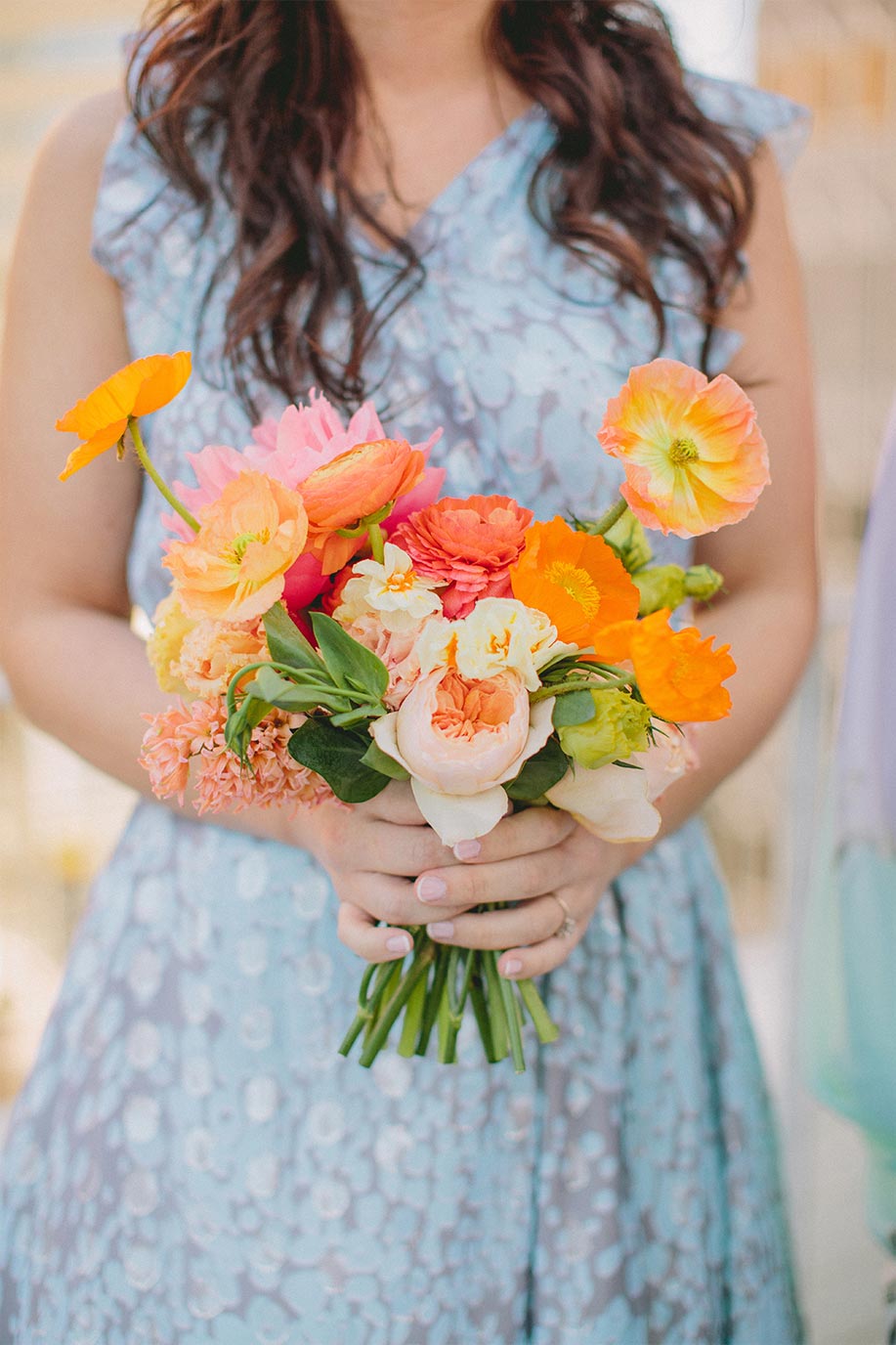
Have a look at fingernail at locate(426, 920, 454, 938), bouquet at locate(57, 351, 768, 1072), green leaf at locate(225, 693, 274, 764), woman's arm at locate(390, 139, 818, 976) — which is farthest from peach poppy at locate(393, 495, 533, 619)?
woman's arm at locate(390, 139, 818, 976)

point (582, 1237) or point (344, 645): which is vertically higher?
point (344, 645)

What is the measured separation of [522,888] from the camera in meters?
0.73

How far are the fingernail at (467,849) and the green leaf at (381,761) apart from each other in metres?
0.09

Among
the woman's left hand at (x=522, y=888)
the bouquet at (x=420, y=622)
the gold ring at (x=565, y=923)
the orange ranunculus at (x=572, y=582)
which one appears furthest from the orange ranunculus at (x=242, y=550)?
the gold ring at (x=565, y=923)

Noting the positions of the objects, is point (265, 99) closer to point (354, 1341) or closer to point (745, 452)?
point (745, 452)

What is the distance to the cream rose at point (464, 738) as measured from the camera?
1.84ft

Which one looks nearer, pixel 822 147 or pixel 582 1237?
pixel 582 1237

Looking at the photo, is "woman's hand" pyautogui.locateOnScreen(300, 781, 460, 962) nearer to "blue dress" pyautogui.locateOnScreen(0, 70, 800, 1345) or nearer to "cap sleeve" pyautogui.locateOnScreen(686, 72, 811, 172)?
"blue dress" pyautogui.locateOnScreen(0, 70, 800, 1345)

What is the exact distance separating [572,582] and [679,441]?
90mm

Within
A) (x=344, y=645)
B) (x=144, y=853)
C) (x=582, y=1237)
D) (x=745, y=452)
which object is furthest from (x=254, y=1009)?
(x=745, y=452)

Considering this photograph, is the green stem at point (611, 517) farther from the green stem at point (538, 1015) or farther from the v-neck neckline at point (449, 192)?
the v-neck neckline at point (449, 192)

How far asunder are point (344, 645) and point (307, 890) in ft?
1.31

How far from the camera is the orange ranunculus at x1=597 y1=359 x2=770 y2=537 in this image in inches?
22.4

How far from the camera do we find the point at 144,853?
976mm
